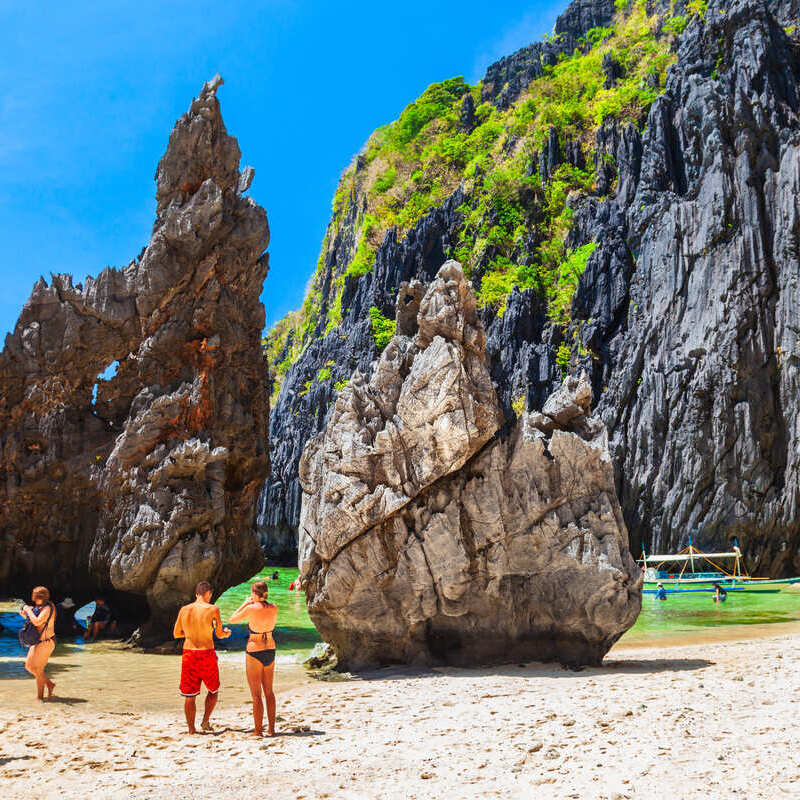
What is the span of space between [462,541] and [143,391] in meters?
10.6

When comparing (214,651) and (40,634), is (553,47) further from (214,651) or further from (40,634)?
(214,651)

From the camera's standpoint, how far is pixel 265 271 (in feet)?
66.5

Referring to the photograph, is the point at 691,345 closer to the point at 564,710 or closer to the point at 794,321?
the point at 794,321

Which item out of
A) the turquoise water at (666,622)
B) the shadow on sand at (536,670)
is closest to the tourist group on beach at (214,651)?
the shadow on sand at (536,670)

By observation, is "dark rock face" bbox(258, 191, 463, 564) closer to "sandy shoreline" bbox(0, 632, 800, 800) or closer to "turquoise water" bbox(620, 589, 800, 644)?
"turquoise water" bbox(620, 589, 800, 644)

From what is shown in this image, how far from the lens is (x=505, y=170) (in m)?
59.8

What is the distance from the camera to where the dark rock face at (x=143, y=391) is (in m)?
17.5

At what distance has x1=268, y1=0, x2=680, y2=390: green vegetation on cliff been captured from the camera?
5369cm

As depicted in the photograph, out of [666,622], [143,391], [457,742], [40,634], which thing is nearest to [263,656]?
[457,742]

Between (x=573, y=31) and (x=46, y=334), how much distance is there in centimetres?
6742

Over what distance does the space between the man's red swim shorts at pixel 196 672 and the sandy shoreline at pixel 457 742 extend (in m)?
0.51

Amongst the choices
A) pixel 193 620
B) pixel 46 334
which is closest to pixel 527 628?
pixel 193 620

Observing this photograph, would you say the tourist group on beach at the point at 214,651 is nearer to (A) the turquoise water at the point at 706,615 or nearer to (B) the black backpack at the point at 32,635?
(B) the black backpack at the point at 32,635

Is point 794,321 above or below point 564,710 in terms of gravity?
above
